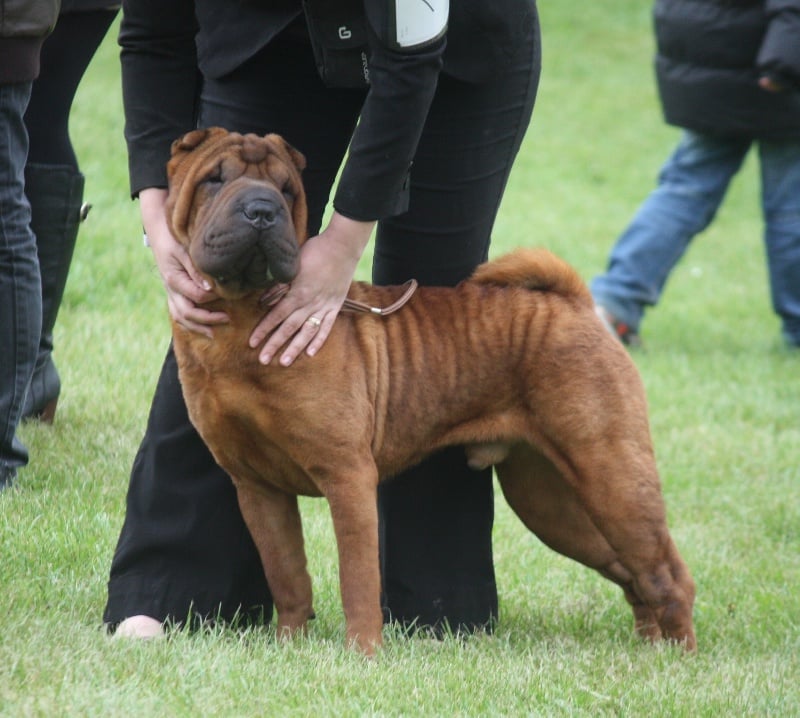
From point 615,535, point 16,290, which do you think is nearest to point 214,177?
point 16,290

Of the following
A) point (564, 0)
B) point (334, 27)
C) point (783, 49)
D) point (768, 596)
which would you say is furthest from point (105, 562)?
point (564, 0)

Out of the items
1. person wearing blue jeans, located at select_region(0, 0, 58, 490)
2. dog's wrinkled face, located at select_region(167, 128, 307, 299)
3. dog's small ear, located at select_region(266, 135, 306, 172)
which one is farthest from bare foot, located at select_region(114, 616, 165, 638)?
dog's small ear, located at select_region(266, 135, 306, 172)

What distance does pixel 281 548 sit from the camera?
12.2 ft

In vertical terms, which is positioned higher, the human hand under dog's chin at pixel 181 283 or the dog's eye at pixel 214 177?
the dog's eye at pixel 214 177

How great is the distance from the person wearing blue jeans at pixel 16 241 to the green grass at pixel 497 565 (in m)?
0.36

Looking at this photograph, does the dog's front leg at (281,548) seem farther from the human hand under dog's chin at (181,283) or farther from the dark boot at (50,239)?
the dark boot at (50,239)

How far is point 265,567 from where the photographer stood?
12.3 ft

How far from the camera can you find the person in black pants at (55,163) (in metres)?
5.08

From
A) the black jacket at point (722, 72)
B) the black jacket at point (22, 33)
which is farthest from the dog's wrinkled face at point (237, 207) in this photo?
the black jacket at point (722, 72)

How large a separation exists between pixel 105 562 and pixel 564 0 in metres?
16.9

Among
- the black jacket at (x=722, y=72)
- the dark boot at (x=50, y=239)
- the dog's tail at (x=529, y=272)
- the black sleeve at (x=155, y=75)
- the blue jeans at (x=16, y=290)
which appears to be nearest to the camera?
the black sleeve at (x=155, y=75)

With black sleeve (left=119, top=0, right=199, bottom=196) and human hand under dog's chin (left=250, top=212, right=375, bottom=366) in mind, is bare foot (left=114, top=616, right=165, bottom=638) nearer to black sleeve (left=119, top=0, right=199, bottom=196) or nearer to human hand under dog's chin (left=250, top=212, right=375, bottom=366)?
human hand under dog's chin (left=250, top=212, right=375, bottom=366)

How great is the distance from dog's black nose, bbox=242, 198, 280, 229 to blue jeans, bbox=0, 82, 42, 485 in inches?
55.3

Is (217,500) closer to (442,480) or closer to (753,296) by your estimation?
(442,480)
